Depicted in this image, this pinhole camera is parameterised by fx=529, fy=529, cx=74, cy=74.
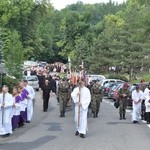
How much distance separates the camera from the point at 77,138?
1595 cm

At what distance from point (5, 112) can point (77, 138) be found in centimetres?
244

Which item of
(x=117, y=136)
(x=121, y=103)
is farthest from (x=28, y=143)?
(x=121, y=103)

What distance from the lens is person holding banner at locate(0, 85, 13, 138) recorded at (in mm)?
16453

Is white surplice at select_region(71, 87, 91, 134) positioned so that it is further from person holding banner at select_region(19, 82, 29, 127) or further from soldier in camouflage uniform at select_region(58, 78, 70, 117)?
soldier in camouflage uniform at select_region(58, 78, 70, 117)

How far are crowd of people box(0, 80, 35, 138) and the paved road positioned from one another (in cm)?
32

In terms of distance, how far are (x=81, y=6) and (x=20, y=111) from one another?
541 ft

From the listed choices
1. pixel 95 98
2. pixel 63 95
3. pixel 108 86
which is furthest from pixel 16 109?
pixel 108 86

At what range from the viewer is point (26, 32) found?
53.8 m

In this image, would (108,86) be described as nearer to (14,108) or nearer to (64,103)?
(64,103)

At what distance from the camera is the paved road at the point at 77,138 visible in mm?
14242

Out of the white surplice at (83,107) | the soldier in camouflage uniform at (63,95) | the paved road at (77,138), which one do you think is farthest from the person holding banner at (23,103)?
the soldier in camouflage uniform at (63,95)

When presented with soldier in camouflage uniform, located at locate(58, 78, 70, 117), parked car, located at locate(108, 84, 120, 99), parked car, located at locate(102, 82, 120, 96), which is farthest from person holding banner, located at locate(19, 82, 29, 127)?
parked car, located at locate(102, 82, 120, 96)

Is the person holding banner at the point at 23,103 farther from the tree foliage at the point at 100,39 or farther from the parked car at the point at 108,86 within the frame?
the tree foliage at the point at 100,39

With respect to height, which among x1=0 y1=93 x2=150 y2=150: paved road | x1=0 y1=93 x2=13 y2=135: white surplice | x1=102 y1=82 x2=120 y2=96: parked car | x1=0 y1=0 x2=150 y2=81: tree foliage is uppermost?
x1=0 y1=0 x2=150 y2=81: tree foliage
